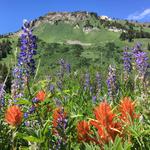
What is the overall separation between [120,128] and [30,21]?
170cm

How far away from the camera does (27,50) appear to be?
4.84 meters

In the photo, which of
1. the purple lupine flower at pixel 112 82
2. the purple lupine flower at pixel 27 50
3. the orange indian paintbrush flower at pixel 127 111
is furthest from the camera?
the purple lupine flower at pixel 112 82

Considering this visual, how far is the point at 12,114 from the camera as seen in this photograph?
4.24 meters

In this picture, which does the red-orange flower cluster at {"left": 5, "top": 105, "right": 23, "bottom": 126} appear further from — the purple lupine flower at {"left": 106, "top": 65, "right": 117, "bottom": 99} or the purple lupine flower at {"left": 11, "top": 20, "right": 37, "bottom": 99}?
the purple lupine flower at {"left": 106, "top": 65, "right": 117, "bottom": 99}

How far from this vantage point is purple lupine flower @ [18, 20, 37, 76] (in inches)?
187

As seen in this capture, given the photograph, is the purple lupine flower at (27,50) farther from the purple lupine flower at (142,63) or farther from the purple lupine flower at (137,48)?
the purple lupine flower at (137,48)

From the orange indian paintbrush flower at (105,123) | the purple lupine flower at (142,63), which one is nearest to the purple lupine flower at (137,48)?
the purple lupine flower at (142,63)

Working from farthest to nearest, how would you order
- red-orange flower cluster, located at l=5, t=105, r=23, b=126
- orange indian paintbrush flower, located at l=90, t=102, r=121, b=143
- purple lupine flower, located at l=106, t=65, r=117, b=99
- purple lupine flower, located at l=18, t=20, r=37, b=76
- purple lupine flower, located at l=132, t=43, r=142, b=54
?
purple lupine flower, located at l=106, t=65, r=117, b=99, purple lupine flower, located at l=132, t=43, r=142, b=54, purple lupine flower, located at l=18, t=20, r=37, b=76, red-orange flower cluster, located at l=5, t=105, r=23, b=126, orange indian paintbrush flower, located at l=90, t=102, r=121, b=143

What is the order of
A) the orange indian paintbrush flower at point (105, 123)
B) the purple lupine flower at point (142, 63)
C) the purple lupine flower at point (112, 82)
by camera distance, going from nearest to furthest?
the orange indian paintbrush flower at point (105, 123) → the purple lupine flower at point (142, 63) → the purple lupine flower at point (112, 82)

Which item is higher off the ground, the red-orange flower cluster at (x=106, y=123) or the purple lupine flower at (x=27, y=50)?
the purple lupine flower at (x=27, y=50)

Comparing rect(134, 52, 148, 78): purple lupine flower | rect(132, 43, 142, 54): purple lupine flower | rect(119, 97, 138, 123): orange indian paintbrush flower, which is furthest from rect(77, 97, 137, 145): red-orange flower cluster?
rect(132, 43, 142, 54): purple lupine flower

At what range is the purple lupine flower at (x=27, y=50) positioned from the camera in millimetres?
4762

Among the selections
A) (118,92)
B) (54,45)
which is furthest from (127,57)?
(54,45)

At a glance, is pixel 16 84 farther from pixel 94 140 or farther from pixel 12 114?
pixel 94 140
